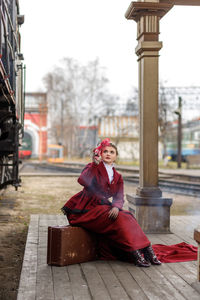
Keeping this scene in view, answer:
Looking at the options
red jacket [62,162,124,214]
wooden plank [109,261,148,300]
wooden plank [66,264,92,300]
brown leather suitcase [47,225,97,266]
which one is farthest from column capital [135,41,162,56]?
wooden plank [66,264,92,300]

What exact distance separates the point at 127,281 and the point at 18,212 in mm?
5351

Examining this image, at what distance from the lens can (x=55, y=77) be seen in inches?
1788

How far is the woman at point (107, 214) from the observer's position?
150 inches

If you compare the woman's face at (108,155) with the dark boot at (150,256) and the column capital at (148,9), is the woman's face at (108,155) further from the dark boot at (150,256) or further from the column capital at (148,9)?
the column capital at (148,9)

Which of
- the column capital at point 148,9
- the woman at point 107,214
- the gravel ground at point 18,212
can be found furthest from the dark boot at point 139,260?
the column capital at point 148,9

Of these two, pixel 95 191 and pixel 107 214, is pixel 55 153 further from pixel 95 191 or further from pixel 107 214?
pixel 107 214

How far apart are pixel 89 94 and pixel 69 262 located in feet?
135

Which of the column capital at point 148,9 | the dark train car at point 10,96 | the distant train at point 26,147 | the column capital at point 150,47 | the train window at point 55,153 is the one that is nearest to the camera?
the column capital at point 148,9

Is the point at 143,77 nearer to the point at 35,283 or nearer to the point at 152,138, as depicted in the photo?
the point at 152,138

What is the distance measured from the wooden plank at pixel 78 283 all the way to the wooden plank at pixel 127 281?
0.30 meters

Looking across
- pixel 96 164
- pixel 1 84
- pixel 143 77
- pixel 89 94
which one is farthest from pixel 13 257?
pixel 89 94

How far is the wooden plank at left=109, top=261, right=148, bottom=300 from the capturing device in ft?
9.94

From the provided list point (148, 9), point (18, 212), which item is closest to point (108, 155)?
point (148, 9)

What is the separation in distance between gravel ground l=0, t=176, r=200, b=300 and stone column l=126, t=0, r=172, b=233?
1697 mm
